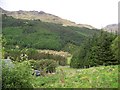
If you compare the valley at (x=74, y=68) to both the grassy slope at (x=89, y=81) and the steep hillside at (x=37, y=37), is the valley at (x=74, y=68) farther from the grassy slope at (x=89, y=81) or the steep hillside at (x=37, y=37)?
the steep hillside at (x=37, y=37)

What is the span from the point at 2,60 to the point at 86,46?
39.5 m

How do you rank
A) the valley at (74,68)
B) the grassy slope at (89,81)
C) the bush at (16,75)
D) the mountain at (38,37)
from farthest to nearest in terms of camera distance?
the mountain at (38,37), the grassy slope at (89,81), the valley at (74,68), the bush at (16,75)

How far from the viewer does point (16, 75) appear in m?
15.0

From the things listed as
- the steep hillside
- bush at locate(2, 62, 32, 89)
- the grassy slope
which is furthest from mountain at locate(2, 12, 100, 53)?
bush at locate(2, 62, 32, 89)

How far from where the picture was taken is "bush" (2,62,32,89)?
14.8 metres

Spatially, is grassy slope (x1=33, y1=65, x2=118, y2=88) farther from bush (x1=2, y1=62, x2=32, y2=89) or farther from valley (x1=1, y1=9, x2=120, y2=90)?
bush (x1=2, y1=62, x2=32, y2=89)

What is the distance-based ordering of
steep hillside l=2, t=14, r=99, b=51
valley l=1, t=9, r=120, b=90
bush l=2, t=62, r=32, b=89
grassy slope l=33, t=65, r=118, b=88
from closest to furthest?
bush l=2, t=62, r=32, b=89 → valley l=1, t=9, r=120, b=90 → grassy slope l=33, t=65, r=118, b=88 → steep hillside l=2, t=14, r=99, b=51

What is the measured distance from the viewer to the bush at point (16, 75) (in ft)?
48.6

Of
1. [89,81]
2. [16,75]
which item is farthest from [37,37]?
[16,75]

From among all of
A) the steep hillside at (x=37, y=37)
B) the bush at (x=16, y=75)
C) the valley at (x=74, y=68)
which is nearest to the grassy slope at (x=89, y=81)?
the valley at (x=74, y=68)

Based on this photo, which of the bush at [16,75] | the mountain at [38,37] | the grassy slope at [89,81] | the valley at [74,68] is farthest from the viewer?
the mountain at [38,37]

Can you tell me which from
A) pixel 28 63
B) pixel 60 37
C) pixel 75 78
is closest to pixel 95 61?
pixel 75 78

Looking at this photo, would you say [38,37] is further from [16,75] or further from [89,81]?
[16,75]

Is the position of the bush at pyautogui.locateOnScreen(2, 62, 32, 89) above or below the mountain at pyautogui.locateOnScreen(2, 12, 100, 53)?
above
